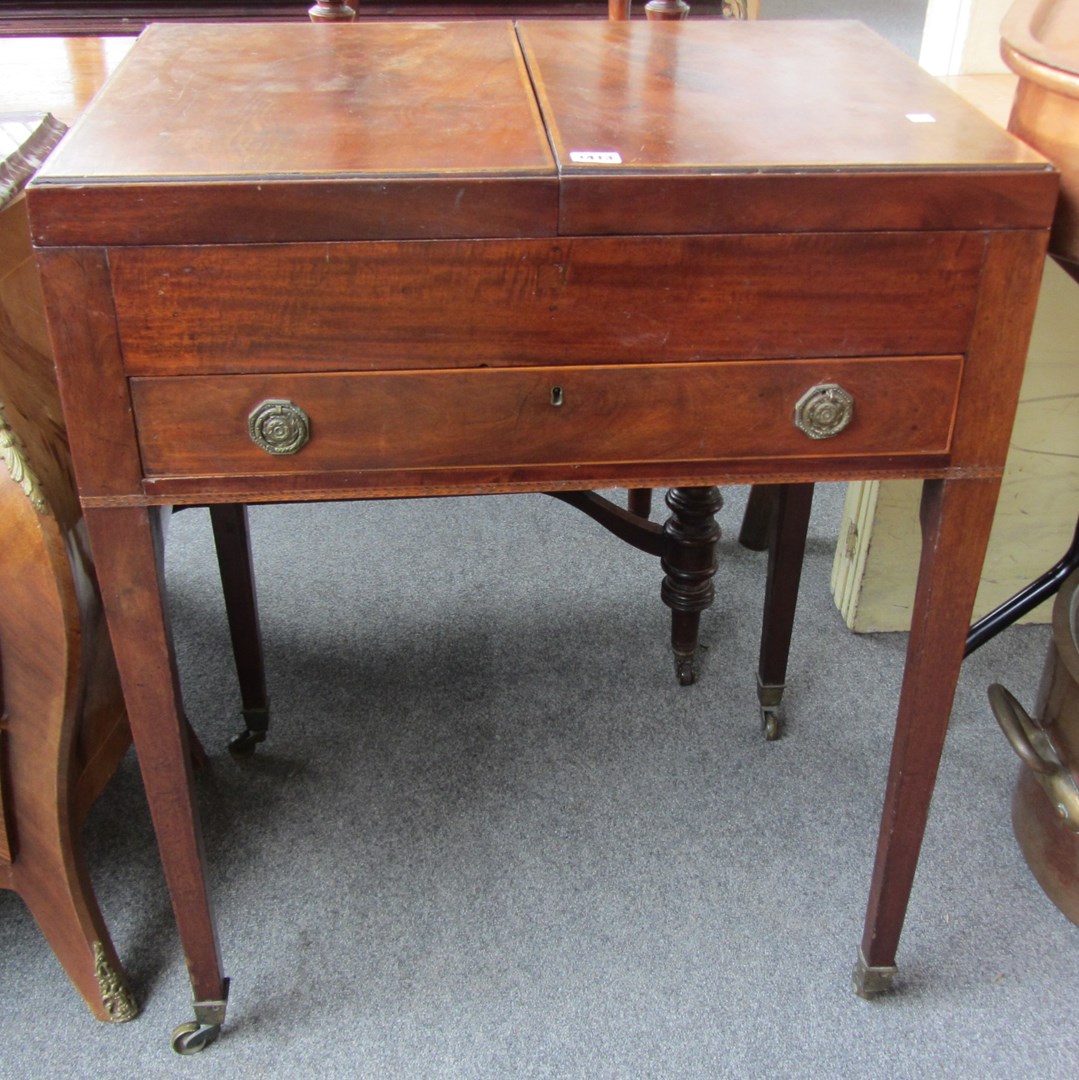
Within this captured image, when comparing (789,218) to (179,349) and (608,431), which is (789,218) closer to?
(608,431)

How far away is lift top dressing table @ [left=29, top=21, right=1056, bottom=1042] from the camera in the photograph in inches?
31.6

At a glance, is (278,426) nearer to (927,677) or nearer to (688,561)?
(927,677)

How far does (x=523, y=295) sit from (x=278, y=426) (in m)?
0.20

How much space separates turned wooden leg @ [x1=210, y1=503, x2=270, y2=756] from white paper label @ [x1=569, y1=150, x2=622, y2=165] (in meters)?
0.70

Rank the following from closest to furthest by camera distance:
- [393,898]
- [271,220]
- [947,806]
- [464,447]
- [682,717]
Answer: [271,220] → [464,447] → [393,898] → [947,806] → [682,717]

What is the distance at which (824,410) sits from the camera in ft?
2.95

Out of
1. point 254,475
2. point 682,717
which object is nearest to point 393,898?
point 682,717

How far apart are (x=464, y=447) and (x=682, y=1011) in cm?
67

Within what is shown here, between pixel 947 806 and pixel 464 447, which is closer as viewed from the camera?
pixel 464 447

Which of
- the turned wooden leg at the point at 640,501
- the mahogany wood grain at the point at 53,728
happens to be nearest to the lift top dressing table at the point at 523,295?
the mahogany wood grain at the point at 53,728

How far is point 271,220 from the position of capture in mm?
792

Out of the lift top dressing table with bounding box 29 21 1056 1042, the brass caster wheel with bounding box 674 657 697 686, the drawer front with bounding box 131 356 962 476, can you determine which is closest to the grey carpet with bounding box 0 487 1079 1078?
the brass caster wheel with bounding box 674 657 697 686

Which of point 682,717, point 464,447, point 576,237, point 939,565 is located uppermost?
point 576,237

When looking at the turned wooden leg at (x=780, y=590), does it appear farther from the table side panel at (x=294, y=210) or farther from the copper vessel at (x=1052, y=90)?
the table side panel at (x=294, y=210)
